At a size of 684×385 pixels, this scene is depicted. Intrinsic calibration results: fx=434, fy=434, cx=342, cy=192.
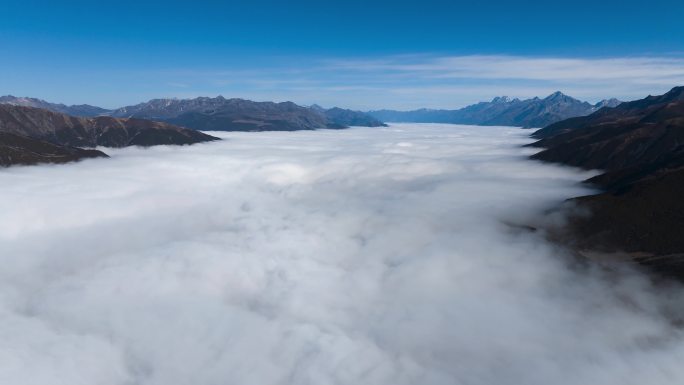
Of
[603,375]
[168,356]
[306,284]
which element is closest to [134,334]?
[168,356]

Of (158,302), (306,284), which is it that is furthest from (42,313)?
(306,284)

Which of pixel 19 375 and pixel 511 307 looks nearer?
pixel 19 375

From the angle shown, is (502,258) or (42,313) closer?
(42,313)

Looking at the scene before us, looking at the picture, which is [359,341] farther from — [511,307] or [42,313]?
[42,313]

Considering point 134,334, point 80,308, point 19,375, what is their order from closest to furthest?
1. point 19,375
2. point 134,334
3. point 80,308

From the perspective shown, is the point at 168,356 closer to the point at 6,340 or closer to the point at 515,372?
the point at 6,340

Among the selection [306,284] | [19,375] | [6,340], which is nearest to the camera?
[19,375]

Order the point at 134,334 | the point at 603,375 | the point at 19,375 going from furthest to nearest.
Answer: the point at 134,334 < the point at 19,375 < the point at 603,375

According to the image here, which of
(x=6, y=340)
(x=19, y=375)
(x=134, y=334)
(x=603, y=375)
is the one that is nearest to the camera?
(x=603, y=375)

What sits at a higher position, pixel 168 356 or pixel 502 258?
pixel 502 258
